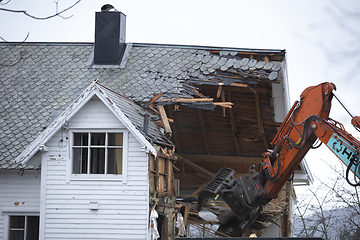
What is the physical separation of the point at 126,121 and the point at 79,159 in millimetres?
1897

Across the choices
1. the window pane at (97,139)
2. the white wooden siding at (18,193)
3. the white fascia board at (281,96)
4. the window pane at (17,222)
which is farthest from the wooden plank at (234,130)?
the window pane at (17,222)

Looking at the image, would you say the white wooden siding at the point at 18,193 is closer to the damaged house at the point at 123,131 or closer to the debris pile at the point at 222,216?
the damaged house at the point at 123,131

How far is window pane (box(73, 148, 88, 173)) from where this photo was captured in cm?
1412

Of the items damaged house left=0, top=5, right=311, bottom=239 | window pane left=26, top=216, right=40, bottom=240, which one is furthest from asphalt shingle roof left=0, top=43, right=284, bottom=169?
window pane left=26, top=216, right=40, bottom=240

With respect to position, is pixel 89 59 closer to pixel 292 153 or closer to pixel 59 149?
pixel 59 149

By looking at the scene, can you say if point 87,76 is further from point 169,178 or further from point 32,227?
point 32,227

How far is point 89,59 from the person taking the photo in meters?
20.1

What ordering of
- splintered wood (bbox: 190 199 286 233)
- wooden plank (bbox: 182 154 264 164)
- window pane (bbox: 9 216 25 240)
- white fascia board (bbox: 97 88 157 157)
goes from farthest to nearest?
wooden plank (bbox: 182 154 264 164) < splintered wood (bbox: 190 199 286 233) < window pane (bbox: 9 216 25 240) < white fascia board (bbox: 97 88 157 157)

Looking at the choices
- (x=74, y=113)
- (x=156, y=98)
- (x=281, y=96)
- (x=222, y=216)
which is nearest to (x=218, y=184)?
(x=222, y=216)

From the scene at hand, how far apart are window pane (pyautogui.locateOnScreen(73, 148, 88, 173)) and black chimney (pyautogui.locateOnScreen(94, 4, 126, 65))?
21.2 feet

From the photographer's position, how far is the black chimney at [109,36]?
65.1ft

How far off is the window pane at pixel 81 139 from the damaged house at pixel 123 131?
3cm

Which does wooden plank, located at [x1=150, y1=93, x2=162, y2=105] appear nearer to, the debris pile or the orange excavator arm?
the orange excavator arm

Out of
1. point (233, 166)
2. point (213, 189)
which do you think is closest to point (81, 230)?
point (213, 189)
